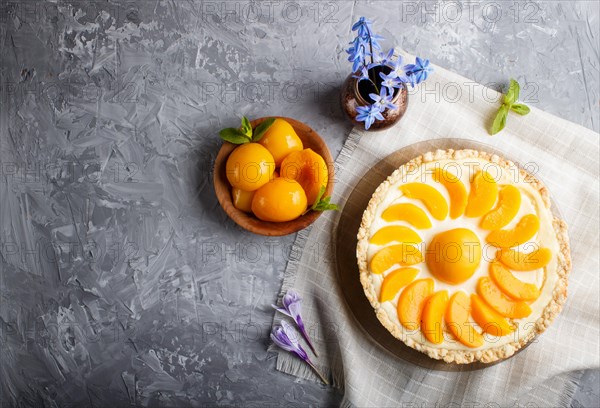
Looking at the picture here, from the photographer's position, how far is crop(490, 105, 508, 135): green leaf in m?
2.52

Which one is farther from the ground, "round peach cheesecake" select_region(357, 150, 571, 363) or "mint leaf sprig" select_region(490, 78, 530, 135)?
"mint leaf sprig" select_region(490, 78, 530, 135)

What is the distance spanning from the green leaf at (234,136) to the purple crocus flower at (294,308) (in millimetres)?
793

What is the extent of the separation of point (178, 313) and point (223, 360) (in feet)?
1.09

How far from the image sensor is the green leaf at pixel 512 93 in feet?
8.26

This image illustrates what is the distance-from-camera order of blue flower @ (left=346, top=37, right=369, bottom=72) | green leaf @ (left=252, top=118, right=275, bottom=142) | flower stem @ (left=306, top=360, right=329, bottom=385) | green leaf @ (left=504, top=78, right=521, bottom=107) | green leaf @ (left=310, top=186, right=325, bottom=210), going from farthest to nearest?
flower stem @ (left=306, top=360, right=329, bottom=385), green leaf @ (left=504, top=78, right=521, bottom=107), green leaf @ (left=252, top=118, right=275, bottom=142), green leaf @ (left=310, top=186, right=325, bottom=210), blue flower @ (left=346, top=37, right=369, bottom=72)

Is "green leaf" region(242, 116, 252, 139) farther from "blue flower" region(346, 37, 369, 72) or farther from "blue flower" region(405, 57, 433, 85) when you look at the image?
"blue flower" region(405, 57, 433, 85)

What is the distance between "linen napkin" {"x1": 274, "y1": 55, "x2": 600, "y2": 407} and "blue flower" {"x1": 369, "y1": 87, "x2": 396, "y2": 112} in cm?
34

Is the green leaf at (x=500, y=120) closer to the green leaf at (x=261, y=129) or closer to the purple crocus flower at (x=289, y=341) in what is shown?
the green leaf at (x=261, y=129)

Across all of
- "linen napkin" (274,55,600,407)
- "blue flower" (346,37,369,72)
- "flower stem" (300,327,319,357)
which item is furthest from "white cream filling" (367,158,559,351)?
Answer: "blue flower" (346,37,369,72)

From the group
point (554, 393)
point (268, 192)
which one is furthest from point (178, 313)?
point (554, 393)

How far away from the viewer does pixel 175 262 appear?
2709 mm

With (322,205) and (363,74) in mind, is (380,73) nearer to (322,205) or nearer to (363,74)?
(363,74)

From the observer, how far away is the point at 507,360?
2.54 meters

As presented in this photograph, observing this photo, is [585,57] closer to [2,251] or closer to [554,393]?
[554,393]
